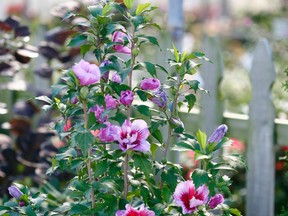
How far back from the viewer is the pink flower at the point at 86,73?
84.6 inches

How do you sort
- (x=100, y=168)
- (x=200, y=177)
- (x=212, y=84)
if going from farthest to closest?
(x=212, y=84)
(x=100, y=168)
(x=200, y=177)

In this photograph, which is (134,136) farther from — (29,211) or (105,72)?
(29,211)

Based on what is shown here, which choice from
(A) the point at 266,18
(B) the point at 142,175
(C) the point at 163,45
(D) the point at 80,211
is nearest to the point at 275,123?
(C) the point at 163,45

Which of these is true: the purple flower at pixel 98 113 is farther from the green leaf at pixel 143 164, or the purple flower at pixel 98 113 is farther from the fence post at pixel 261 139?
the fence post at pixel 261 139

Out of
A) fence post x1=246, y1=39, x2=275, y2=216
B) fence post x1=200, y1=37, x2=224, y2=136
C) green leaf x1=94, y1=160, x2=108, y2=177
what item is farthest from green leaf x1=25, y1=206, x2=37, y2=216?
fence post x1=200, y1=37, x2=224, y2=136

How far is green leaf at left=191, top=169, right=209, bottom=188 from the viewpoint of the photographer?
213cm

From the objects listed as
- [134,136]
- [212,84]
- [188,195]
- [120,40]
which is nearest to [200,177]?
[188,195]

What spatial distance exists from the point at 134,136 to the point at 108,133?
0.09 metres

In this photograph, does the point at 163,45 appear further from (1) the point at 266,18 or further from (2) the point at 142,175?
(1) the point at 266,18

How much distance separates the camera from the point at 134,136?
2178mm

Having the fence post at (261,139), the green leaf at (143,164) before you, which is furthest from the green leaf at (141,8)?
the fence post at (261,139)

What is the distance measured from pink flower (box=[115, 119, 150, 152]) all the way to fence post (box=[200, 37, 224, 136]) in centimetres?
139

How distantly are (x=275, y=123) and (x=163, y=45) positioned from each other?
2.71 feet

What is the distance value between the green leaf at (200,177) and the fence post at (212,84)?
1431mm
